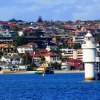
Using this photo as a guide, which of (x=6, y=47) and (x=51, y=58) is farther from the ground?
(x=6, y=47)

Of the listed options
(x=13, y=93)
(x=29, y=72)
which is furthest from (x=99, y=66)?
(x=29, y=72)

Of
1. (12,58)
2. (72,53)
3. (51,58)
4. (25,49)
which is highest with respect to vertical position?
(25,49)

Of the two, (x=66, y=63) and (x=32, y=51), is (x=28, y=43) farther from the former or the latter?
(x=66, y=63)

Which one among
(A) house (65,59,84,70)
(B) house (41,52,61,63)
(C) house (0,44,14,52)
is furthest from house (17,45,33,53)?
(A) house (65,59,84,70)

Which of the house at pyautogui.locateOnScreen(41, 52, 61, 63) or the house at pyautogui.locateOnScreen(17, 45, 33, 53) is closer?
the house at pyautogui.locateOnScreen(41, 52, 61, 63)

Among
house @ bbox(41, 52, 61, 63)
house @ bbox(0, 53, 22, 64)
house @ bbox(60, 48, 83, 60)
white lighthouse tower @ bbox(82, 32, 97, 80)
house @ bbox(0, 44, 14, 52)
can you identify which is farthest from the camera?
house @ bbox(60, 48, 83, 60)

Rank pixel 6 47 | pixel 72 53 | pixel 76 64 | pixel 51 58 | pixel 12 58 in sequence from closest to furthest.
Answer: pixel 12 58 < pixel 76 64 < pixel 51 58 < pixel 6 47 < pixel 72 53

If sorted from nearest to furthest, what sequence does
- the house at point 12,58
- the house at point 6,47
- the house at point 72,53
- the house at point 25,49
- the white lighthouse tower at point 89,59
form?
the white lighthouse tower at point 89,59 < the house at point 12,58 < the house at point 6,47 < the house at point 25,49 < the house at point 72,53

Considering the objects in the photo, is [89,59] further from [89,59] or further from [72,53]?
[72,53]

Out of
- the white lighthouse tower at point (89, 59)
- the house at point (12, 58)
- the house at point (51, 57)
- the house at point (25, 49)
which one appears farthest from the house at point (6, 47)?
the white lighthouse tower at point (89, 59)

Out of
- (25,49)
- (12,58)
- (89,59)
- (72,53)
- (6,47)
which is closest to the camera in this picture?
(89,59)

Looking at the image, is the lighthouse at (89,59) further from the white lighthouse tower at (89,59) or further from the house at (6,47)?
the house at (6,47)

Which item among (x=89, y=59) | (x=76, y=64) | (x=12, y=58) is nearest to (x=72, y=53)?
(x=76, y=64)

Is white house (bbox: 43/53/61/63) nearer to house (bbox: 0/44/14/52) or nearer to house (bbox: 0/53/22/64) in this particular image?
house (bbox: 0/53/22/64)
